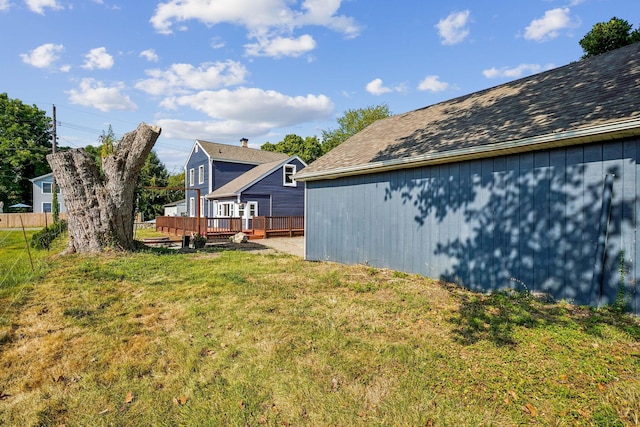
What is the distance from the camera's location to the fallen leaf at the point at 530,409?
2424 mm

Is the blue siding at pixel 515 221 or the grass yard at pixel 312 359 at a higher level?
the blue siding at pixel 515 221

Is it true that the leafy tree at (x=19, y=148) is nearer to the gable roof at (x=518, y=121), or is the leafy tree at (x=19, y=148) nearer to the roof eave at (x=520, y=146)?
the gable roof at (x=518, y=121)

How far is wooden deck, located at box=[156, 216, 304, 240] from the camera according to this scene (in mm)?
18453

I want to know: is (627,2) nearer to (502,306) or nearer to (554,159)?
(554,159)

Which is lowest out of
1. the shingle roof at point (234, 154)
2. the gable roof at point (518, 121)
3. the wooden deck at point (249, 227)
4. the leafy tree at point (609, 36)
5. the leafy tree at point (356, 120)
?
the wooden deck at point (249, 227)

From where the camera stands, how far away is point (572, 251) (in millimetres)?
4812

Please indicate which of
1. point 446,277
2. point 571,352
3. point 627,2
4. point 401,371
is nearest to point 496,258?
point 446,277

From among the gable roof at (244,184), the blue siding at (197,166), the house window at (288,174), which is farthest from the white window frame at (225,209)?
the house window at (288,174)

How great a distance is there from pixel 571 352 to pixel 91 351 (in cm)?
526

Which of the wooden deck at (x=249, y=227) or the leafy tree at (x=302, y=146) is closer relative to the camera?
the wooden deck at (x=249, y=227)

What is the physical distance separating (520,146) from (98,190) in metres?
11.0

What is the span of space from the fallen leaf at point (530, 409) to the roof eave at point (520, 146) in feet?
12.8

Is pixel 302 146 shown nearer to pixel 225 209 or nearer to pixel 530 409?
pixel 225 209

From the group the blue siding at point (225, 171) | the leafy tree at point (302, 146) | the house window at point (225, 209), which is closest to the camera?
the house window at point (225, 209)
